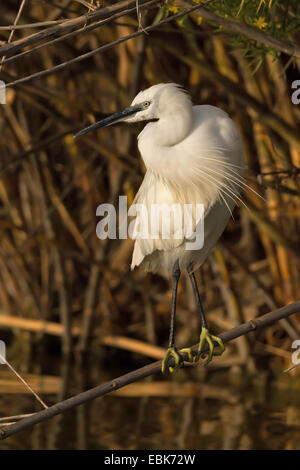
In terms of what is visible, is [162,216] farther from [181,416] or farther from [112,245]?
[112,245]

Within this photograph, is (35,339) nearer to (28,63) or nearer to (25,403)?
(25,403)

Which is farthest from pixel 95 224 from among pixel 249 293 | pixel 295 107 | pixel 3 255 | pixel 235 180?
pixel 235 180

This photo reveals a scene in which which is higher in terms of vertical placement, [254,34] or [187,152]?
[254,34]

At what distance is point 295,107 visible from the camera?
2980 millimetres

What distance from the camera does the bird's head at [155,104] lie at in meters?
1.60

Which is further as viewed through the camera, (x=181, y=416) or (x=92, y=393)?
(x=181, y=416)

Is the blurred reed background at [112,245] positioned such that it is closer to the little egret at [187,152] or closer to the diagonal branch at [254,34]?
the little egret at [187,152]

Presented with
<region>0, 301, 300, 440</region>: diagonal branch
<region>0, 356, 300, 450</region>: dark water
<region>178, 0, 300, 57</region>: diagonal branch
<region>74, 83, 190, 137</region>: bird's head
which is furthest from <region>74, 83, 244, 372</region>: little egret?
<region>0, 356, 300, 450</region>: dark water

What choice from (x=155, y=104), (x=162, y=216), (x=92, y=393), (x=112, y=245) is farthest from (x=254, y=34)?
(x=112, y=245)

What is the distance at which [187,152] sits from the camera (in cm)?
165

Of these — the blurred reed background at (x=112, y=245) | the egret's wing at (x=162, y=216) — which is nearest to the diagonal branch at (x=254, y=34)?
the egret's wing at (x=162, y=216)

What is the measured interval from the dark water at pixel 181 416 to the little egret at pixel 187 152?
0.79 m

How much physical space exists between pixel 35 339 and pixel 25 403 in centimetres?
79

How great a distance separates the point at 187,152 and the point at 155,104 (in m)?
0.12
